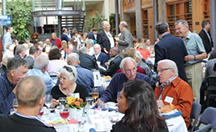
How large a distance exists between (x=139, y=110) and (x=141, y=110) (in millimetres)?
14

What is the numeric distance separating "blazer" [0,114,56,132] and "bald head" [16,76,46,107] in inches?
4.4

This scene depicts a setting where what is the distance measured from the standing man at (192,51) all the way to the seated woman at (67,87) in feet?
6.54

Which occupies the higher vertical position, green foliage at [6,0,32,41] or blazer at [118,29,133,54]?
green foliage at [6,0,32,41]

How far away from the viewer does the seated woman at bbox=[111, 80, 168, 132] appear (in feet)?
8.36

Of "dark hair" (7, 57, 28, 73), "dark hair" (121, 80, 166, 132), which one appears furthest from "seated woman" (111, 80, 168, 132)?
"dark hair" (7, 57, 28, 73)

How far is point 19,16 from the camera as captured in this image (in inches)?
958

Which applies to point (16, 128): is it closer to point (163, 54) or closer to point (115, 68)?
point (163, 54)

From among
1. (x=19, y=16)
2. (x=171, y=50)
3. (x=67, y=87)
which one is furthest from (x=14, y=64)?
(x=19, y=16)

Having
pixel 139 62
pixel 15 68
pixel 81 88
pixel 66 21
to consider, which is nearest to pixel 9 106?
pixel 15 68

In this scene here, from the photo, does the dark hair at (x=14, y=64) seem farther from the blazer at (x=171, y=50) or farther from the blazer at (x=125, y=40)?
the blazer at (x=125, y=40)

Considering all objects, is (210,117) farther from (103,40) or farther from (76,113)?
(103,40)

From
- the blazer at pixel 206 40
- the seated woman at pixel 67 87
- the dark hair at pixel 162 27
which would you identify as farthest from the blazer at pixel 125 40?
the seated woman at pixel 67 87

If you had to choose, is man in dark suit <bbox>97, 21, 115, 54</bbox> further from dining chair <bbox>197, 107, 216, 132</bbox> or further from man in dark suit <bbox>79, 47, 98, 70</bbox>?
dining chair <bbox>197, 107, 216, 132</bbox>

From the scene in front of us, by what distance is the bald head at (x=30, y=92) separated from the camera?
8.20 feet
